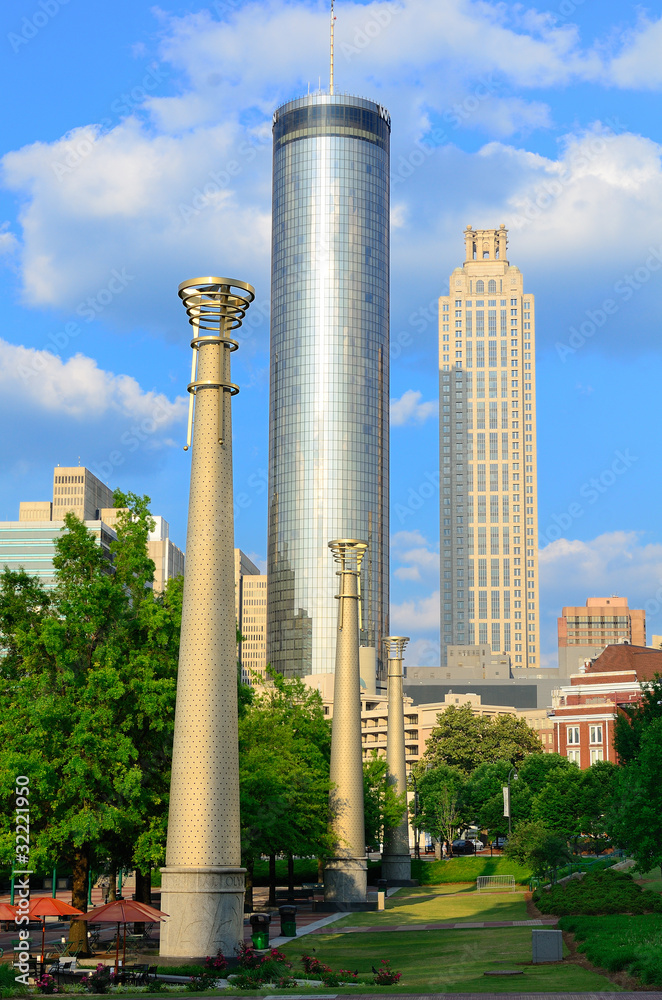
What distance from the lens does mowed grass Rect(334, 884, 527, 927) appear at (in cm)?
5153

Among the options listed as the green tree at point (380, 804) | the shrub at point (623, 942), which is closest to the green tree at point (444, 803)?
the green tree at point (380, 804)

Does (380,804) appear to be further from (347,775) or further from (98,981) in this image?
(98,981)

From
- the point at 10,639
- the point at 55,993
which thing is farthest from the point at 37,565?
the point at 55,993

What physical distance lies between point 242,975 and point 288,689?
147ft

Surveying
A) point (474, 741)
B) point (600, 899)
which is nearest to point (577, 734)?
point (474, 741)

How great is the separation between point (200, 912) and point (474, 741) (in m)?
113

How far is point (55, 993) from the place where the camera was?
2695cm

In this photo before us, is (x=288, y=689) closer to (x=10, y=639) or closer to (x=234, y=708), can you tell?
(x=10, y=639)

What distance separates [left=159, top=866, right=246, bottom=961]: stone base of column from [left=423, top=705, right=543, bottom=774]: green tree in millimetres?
106763

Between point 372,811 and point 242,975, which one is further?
point 372,811

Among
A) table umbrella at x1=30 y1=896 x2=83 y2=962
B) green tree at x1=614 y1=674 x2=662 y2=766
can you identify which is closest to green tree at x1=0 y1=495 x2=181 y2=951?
table umbrella at x1=30 y1=896 x2=83 y2=962

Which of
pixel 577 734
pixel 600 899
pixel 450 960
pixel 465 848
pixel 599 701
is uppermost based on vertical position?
pixel 599 701

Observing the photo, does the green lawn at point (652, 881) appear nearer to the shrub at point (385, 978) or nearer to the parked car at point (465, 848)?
the shrub at point (385, 978)

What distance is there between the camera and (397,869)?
8375 centimetres
